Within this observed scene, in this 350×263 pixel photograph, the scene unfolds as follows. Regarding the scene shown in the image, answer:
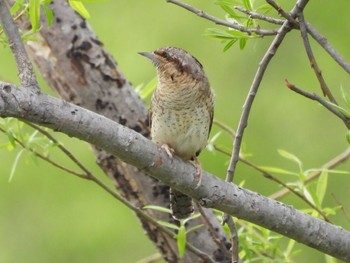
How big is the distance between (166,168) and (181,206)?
84 centimetres

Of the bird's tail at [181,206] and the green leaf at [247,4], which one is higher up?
the green leaf at [247,4]

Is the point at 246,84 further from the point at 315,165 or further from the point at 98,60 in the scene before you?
the point at 98,60

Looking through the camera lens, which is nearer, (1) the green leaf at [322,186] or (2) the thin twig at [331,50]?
(2) the thin twig at [331,50]

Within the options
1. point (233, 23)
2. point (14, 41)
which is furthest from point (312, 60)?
point (14, 41)

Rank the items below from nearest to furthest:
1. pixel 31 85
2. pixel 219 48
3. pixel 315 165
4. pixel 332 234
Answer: pixel 31 85 → pixel 332 234 → pixel 315 165 → pixel 219 48

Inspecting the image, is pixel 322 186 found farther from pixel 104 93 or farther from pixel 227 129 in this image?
pixel 104 93

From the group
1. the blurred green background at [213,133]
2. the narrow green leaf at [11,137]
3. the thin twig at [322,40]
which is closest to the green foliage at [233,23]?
the thin twig at [322,40]

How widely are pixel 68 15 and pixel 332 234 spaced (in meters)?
1.48

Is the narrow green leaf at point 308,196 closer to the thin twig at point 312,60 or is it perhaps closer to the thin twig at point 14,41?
the thin twig at point 312,60

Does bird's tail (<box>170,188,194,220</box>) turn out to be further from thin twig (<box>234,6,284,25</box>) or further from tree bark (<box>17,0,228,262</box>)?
thin twig (<box>234,6,284,25</box>)

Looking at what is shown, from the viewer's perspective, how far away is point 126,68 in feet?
20.8

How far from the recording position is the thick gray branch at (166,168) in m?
2.27

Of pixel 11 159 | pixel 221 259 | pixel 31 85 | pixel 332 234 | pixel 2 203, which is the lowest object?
pixel 2 203

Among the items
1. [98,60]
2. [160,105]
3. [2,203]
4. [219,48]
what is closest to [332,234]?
[160,105]
